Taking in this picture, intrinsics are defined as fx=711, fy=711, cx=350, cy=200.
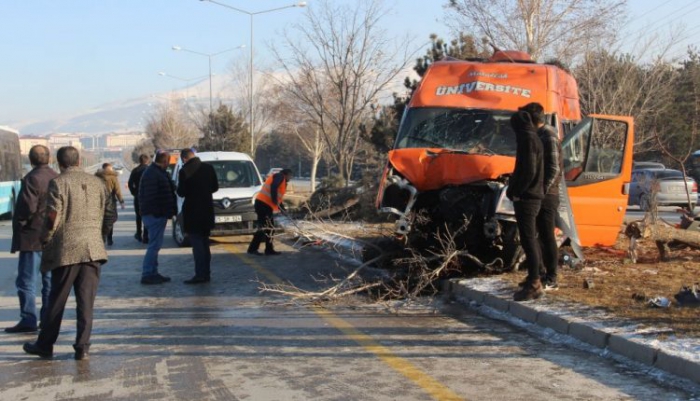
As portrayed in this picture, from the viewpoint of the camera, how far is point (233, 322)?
765cm

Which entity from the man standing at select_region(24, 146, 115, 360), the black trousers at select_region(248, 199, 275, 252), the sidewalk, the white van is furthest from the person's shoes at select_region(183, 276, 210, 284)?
the white van

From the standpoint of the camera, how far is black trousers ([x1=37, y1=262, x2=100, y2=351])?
607cm

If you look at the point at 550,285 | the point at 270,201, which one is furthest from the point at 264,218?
the point at 550,285

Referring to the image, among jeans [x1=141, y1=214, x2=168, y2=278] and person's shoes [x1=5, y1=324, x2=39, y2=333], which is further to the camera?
jeans [x1=141, y1=214, x2=168, y2=278]

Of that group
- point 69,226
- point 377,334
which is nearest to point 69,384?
point 69,226

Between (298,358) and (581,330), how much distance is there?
263 centimetres

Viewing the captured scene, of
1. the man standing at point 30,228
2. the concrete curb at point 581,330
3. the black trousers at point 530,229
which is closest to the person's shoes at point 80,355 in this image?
the man standing at point 30,228

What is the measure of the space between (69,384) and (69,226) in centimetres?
135

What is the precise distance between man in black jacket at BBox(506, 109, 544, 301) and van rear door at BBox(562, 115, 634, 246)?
1922 mm

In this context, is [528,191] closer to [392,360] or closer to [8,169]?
[392,360]

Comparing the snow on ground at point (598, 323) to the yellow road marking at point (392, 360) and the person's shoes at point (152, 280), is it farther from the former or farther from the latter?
the person's shoes at point (152, 280)

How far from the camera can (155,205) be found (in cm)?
1050

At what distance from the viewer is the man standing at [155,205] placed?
406 inches

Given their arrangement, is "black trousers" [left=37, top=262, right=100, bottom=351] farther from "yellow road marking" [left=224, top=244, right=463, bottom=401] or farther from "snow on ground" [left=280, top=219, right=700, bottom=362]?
"snow on ground" [left=280, top=219, right=700, bottom=362]
